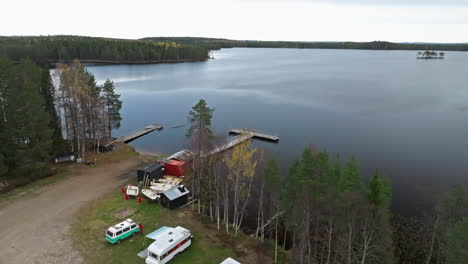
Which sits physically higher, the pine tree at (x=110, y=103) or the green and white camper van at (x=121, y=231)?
the pine tree at (x=110, y=103)

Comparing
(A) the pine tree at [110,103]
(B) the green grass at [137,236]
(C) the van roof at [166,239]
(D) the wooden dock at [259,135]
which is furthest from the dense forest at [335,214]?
(A) the pine tree at [110,103]

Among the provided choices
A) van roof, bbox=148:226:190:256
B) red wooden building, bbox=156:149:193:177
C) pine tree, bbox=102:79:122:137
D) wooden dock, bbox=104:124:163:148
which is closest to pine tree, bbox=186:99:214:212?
red wooden building, bbox=156:149:193:177

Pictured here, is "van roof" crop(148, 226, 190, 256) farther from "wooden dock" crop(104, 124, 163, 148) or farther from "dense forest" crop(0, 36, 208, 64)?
"dense forest" crop(0, 36, 208, 64)

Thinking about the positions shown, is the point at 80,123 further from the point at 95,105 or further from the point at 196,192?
the point at 196,192

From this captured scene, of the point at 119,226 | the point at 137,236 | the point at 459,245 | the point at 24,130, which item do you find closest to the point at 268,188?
the point at 137,236

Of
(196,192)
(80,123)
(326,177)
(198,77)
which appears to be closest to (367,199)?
(326,177)

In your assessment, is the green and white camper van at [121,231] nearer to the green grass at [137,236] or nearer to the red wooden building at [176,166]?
the green grass at [137,236]
